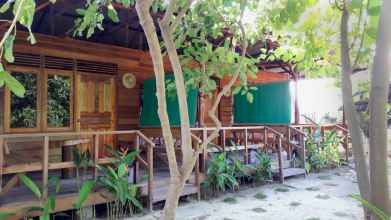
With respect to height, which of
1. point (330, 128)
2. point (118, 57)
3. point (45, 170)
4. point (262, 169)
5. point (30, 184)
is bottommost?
point (262, 169)

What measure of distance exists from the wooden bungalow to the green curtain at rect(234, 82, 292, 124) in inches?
1.0

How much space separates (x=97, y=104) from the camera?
7113 mm

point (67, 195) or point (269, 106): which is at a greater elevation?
point (269, 106)

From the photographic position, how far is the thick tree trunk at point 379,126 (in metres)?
1.05

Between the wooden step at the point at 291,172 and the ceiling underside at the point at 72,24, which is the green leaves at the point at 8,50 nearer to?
the ceiling underside at the point at 72,24

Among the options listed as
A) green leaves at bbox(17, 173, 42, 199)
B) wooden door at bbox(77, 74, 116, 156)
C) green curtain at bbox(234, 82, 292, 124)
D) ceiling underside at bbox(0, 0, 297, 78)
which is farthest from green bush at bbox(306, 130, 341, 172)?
green leaves at bbox(17, 173, 42, 199)

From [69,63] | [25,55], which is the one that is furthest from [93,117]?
[25,55]

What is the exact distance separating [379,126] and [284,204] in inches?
170

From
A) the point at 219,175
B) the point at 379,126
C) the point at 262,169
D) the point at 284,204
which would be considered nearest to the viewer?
the point at 379,126

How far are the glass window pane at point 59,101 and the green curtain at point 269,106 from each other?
490 cm

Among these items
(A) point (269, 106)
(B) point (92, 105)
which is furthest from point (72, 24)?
(A) point (269, 106)

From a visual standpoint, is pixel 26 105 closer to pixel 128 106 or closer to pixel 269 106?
pixel 128 106

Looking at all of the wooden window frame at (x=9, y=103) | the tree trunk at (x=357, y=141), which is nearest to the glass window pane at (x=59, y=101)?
the wooden window frame at (x=9, y=103)

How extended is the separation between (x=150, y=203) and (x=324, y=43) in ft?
11.2
